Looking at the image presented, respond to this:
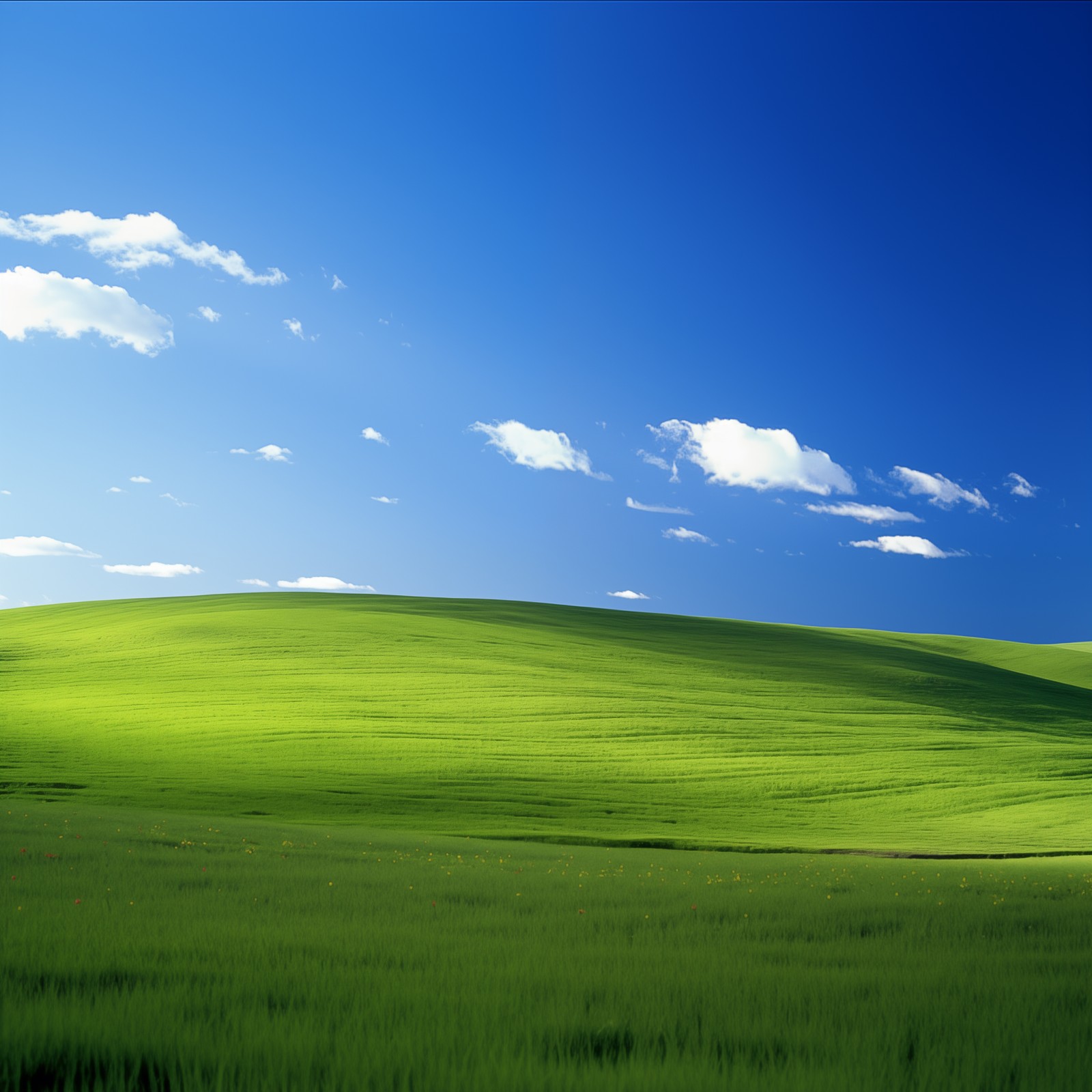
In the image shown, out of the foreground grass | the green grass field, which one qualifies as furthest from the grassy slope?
the foreground grass

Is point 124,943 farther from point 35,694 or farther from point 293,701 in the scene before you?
point 35,694

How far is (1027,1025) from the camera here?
177 inches

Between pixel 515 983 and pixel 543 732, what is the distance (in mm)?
25548

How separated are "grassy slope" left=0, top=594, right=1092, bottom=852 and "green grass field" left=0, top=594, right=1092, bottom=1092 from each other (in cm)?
19

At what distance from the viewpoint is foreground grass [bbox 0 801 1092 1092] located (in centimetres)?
359

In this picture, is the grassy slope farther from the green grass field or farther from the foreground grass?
the foreground grass

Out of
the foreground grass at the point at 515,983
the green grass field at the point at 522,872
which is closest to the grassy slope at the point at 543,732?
the green grass field at the point at 522,872

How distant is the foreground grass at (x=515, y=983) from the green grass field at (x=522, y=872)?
3 cm

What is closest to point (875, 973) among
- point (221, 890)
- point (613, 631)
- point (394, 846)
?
point (221, 890)

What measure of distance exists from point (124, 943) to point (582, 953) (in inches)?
120

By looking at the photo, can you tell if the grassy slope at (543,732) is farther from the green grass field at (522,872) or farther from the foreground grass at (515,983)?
the foreground grass at (515,983)

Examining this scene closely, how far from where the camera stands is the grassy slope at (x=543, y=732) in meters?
22.7

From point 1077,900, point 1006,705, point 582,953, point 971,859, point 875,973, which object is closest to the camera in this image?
point 875,973

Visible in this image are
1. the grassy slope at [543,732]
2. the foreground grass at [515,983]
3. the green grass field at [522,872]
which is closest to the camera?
the foreground grass at [515,983]
